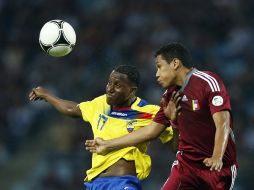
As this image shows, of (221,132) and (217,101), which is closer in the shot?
(221,132)

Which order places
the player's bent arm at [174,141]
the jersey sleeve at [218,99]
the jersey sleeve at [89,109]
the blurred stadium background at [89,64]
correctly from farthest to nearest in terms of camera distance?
the blurred stadium background at [89,64]
the jersey sleeve at [89,109]
the player's bent arm at [174,141]
the jersey sleeve at [218,99]

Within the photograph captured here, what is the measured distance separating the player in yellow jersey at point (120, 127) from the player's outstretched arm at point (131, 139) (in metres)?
0.21

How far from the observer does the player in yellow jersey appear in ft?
23.8

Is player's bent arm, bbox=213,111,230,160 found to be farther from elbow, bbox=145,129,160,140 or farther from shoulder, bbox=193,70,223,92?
elbow, bbox=145,129,160,140

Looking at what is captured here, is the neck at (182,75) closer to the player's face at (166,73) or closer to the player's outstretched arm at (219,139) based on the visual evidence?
the player's face at (166,73)

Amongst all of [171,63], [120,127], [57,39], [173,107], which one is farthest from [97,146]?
[57,39]

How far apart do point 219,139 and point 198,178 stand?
72cm

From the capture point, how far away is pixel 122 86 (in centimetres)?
741

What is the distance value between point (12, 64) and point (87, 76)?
1780 mm

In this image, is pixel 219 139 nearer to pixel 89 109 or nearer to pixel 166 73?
pixel 166 73

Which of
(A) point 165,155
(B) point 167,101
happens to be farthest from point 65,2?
(B) point 167,101

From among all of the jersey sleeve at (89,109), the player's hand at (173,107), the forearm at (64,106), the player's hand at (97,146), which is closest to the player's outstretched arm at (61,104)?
the forearm at (64,106)

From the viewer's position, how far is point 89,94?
14008mm

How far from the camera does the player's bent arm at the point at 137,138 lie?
7039 mm
